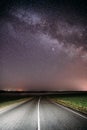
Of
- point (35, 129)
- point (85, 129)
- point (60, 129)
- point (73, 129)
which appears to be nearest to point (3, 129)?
point (35, 129)

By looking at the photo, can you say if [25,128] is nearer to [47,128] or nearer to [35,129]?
[35,129]

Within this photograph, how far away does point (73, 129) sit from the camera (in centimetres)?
934

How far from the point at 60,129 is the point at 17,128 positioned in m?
2.54

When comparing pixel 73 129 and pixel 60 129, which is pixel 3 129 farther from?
pixel 73 129

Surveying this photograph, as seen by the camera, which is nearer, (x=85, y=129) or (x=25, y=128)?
(x=85, y=129)

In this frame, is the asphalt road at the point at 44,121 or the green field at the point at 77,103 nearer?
the asphalt road at the point at 44,121

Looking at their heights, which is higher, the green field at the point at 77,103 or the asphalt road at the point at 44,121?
the green field at the point at 77,103

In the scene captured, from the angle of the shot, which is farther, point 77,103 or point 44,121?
point 77,103

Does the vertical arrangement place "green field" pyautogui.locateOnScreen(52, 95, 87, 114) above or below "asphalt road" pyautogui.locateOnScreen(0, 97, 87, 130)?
above

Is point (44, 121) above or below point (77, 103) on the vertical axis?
below

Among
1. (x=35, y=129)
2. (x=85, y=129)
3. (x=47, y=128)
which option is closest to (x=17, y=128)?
(x=35, y=129)

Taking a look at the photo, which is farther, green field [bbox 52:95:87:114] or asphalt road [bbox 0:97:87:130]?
green field [bbox 52:95:87:114]

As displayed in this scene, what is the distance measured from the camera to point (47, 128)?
978cm

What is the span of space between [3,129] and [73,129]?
402 centimetres
